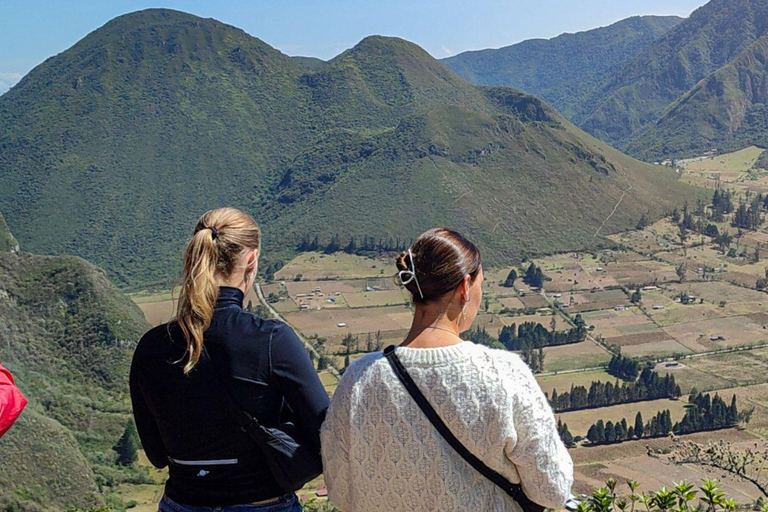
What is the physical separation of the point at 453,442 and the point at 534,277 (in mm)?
92616

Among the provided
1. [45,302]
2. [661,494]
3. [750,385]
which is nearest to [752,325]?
[750,385]

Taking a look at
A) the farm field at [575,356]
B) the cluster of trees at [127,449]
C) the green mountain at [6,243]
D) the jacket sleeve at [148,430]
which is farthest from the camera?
the farm field at [575,356]

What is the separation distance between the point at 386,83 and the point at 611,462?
131995 mm

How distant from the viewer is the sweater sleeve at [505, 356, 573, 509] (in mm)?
4066

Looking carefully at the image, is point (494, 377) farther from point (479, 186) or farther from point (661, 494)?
point (479, 186)

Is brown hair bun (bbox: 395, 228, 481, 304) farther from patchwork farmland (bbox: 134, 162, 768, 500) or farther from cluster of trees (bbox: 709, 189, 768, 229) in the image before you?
cluster of trees (bbox: 709, 189, 768, 229)

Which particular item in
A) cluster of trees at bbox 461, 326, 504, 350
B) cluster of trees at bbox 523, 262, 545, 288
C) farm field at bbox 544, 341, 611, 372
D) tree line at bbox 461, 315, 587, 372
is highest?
cluster of trees at bbox 523, 262, 545, 288

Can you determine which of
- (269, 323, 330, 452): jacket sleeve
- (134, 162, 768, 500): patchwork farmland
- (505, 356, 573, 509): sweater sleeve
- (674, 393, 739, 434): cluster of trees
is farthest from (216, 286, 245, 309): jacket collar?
(674, 393, 739, 434): cluster of trees

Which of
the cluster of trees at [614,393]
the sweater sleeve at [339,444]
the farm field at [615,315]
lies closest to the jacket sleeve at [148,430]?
the sweater sleeve at [339,444]

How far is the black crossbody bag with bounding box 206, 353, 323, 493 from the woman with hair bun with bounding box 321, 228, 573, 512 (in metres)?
0.22

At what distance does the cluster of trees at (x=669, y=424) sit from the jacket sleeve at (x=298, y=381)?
46.8 metres

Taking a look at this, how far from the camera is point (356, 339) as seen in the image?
2682 inches

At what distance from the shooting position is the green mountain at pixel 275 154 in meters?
113

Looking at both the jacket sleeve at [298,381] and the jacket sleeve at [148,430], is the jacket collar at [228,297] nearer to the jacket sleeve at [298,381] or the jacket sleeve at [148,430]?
the jacket sleeve at [298,381]
